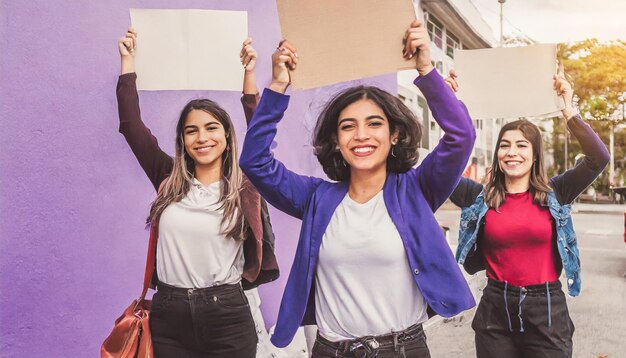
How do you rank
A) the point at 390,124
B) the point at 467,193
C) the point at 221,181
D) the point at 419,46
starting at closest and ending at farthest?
1. the point at 419,46
2. the point at 390,124
3. the point at 221,181
4. the point at 467,193

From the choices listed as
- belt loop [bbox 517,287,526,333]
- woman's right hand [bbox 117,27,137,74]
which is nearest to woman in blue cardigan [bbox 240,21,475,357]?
woman's right hand [bbox 117,27,137,74]

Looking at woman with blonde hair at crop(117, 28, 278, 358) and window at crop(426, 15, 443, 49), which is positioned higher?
window at crop(426, 15, 443, 49)

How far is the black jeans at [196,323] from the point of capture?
9.07ft

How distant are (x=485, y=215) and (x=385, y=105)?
1503mm

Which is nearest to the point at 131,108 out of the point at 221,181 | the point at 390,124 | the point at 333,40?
the point at 221,181

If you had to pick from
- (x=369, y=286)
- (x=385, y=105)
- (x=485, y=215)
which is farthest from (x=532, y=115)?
(x=369, y=286)

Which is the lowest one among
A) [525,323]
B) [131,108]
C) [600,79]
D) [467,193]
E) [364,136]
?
[525,323]

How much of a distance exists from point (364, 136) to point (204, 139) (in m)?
0.98

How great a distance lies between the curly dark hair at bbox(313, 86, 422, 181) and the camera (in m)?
2.33

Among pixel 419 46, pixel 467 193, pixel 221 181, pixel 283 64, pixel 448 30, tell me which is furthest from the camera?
pixel 448 30

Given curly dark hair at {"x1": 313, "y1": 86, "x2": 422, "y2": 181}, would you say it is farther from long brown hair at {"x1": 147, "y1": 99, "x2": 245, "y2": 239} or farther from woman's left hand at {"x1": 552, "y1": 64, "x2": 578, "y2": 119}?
woman's left hand at {"x1": 552, "y1": 64, "x2": 578, "y2": 119}

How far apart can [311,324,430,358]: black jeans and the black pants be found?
4.29ft

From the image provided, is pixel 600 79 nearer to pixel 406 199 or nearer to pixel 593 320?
pixel 593 320

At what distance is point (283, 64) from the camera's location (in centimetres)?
223
